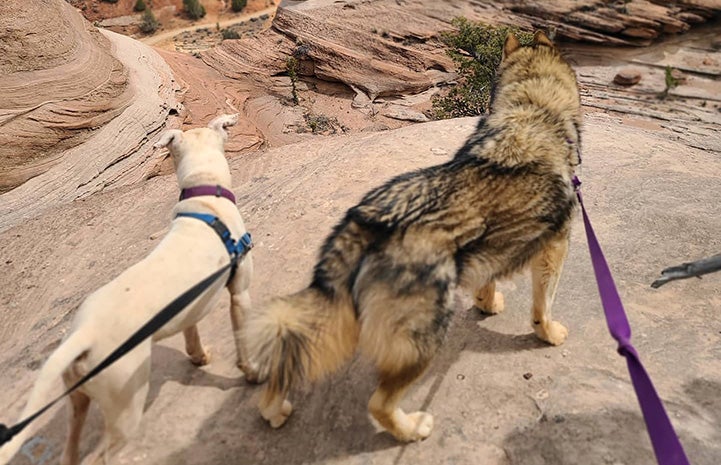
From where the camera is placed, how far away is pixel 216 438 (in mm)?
3197

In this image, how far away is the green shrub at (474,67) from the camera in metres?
15.6

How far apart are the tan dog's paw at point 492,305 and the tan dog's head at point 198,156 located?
7.45 feet

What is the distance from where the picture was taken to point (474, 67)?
16141mm

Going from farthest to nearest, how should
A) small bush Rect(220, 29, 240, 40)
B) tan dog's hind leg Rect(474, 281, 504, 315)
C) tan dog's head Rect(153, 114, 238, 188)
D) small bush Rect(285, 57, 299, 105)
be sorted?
small bush Rect(220, 29, 240, 40), small bush Rect(285, 57, 299, 105), tan dog's hind leg Rect(474, 281, 504, 315), tan dog's head Rect(153, 114, 238, 188)

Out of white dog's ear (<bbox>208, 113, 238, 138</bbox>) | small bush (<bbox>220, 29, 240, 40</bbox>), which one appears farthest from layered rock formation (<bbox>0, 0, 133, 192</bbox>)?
small bush (<bbox>220, 29, 240, 40</bbox>)

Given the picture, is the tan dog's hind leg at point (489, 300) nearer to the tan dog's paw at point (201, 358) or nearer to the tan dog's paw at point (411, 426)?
the tan dog's paw at point (411, 426)

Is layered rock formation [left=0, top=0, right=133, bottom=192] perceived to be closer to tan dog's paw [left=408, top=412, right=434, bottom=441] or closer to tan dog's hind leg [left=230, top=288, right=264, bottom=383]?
tan dog's hind leg [left=230, top=288, right=264, bottom=383]

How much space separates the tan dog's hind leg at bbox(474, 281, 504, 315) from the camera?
4016 mm

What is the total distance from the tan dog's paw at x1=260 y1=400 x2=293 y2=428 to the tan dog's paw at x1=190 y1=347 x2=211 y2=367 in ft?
2.96

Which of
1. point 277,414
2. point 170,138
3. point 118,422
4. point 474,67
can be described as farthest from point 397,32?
point 118,422

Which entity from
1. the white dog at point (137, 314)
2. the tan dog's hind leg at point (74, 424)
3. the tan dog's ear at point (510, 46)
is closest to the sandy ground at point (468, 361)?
the tan dog's hind leg at point (74, 424)

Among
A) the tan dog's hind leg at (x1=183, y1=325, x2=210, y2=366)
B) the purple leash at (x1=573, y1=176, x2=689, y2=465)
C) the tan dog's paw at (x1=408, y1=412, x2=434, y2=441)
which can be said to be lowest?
the tan dog's hind leg at (x1=183, y1=325, x2=210, y2=366)

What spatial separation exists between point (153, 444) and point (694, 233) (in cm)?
540

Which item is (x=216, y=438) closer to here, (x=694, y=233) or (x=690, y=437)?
(x=690, y=437)
